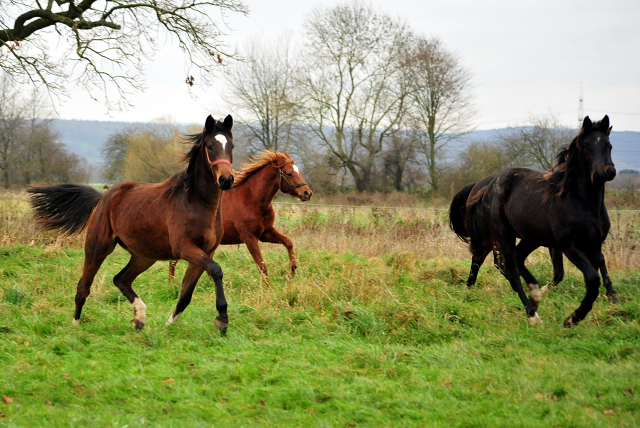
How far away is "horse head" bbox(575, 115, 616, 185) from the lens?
5.88 m

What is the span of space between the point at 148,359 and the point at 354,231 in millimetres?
9051

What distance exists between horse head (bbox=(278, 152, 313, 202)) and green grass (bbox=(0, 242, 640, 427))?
1713 millimetres

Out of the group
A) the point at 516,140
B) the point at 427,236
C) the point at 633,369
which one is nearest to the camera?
the point at 633,369

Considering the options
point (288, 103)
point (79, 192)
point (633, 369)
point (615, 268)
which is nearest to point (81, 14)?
point (79, 192)

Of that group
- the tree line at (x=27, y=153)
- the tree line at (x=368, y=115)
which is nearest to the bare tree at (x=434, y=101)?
the tree line at (x=368, y=115)

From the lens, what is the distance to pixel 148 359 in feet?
16.2

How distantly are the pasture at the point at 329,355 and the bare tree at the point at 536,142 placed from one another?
1718cm

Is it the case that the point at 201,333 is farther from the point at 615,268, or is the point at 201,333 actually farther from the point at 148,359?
the point at 615,268

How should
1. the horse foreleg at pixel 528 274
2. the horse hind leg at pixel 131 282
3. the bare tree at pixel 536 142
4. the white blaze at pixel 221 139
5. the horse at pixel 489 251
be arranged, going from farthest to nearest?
the bare tree at pixel 536 142
the horse at pixel 489 251
the horse foreleg at pixel 528 274
the horse hind leg at pixel 131 282
the white blaze at pixel 221 139

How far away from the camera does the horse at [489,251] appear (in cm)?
698

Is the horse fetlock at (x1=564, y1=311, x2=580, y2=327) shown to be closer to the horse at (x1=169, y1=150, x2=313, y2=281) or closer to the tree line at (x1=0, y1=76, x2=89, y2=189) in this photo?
the horse at (x1=169, y1=150, x2=313, y2=281)

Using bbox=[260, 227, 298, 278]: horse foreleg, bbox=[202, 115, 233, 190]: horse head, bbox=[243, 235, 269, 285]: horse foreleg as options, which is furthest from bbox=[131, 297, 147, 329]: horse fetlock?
bbox=[260, 227, 298, 278]: horse foreleg

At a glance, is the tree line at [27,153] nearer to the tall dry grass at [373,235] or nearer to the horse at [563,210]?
the tall dry grass at [373,235]

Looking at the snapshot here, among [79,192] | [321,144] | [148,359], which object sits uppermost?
[321,144]
